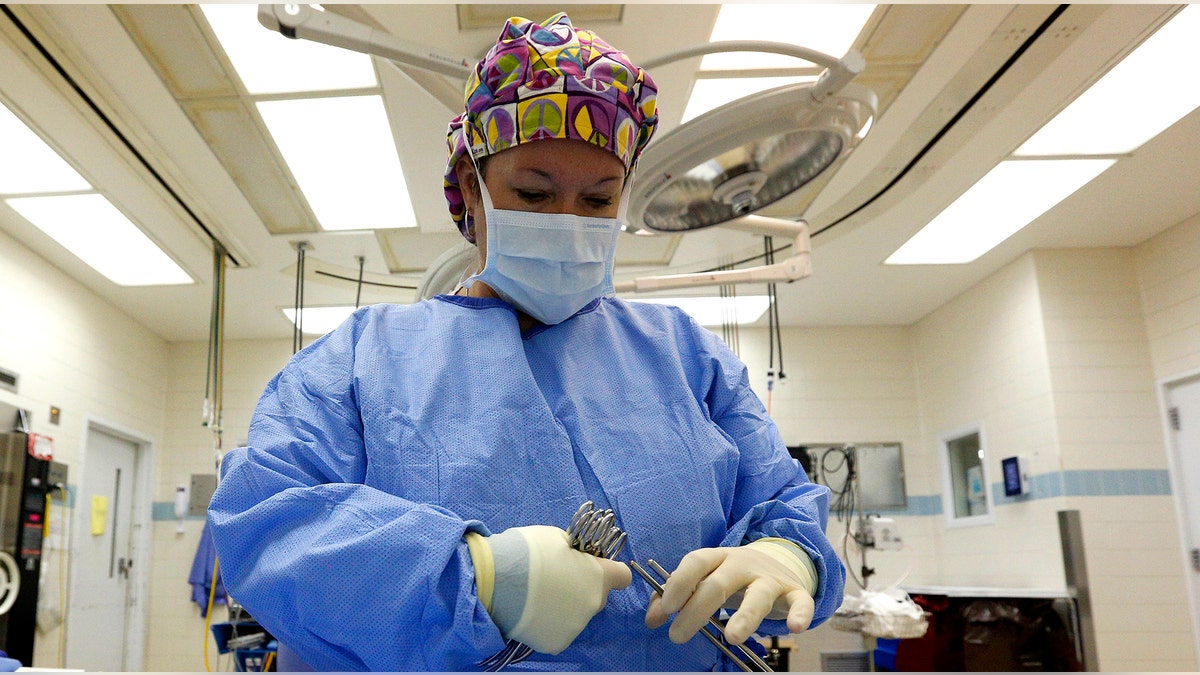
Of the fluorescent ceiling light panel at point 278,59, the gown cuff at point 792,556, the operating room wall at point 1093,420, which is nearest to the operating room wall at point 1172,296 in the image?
the operating room wall at point 1093,420

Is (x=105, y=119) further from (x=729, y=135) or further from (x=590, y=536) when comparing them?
(x=590, y=536)

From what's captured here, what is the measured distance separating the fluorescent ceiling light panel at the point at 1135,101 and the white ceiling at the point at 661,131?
0.10m

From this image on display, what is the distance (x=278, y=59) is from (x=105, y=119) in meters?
1.15

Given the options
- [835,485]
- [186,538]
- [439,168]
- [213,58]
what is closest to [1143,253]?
[835,485]

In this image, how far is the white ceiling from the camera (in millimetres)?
3492

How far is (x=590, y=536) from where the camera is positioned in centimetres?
69

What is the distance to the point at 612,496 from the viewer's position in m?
0.83

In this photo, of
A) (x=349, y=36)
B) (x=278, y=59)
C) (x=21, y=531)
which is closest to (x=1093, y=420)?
(x=278, y=59)

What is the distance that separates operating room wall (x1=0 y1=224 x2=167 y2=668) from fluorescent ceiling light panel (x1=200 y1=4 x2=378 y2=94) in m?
2.79

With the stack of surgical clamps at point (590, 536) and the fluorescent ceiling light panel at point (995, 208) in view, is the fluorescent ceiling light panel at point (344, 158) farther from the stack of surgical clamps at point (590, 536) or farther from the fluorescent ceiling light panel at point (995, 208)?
the stack of surgical clamps at point (590, 536)

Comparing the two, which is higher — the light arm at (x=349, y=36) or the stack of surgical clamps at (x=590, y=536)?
the light arm at (x=349, y=36)

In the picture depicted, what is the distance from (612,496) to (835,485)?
7.15 metres

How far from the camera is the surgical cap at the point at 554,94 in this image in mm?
919

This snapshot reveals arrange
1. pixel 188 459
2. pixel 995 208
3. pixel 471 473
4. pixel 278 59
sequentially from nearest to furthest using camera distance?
pixel 471 473 < pixel 278 59 < pixel 995 208 < pixel 188 459
